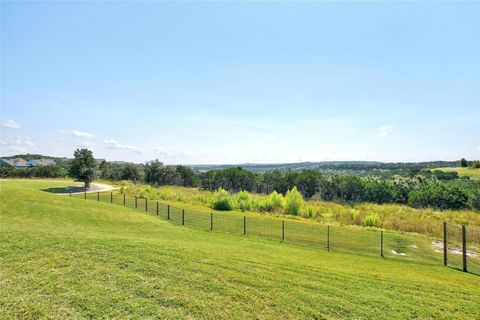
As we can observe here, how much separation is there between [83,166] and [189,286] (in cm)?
3806

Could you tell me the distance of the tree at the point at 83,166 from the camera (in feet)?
120

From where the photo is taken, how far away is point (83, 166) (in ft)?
121

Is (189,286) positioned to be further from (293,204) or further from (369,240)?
(293,204)

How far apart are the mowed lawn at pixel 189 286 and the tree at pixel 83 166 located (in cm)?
3189

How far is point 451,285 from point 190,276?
712 cm

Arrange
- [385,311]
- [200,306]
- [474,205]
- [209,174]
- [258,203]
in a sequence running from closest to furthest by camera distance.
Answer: [200,306], [385,311], [258,203], [474,205], [209,174]

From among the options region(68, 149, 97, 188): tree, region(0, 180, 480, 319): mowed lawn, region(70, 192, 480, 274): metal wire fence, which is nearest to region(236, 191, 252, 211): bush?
region(70, 192, 480, 274): metal wire fence

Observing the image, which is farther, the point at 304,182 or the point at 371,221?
the point at 304,182

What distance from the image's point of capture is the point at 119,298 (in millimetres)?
4887

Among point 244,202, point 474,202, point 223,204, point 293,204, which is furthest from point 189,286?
point 474,202

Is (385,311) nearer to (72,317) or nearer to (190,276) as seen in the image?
(190,276)

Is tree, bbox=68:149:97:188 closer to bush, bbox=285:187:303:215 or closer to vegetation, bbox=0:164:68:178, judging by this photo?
vegetation, bbox=0:164:68:178

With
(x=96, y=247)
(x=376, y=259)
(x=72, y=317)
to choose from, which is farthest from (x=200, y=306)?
(x=376, y=259)

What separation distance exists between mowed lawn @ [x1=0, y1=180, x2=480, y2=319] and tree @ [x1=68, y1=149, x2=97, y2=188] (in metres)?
31.9
